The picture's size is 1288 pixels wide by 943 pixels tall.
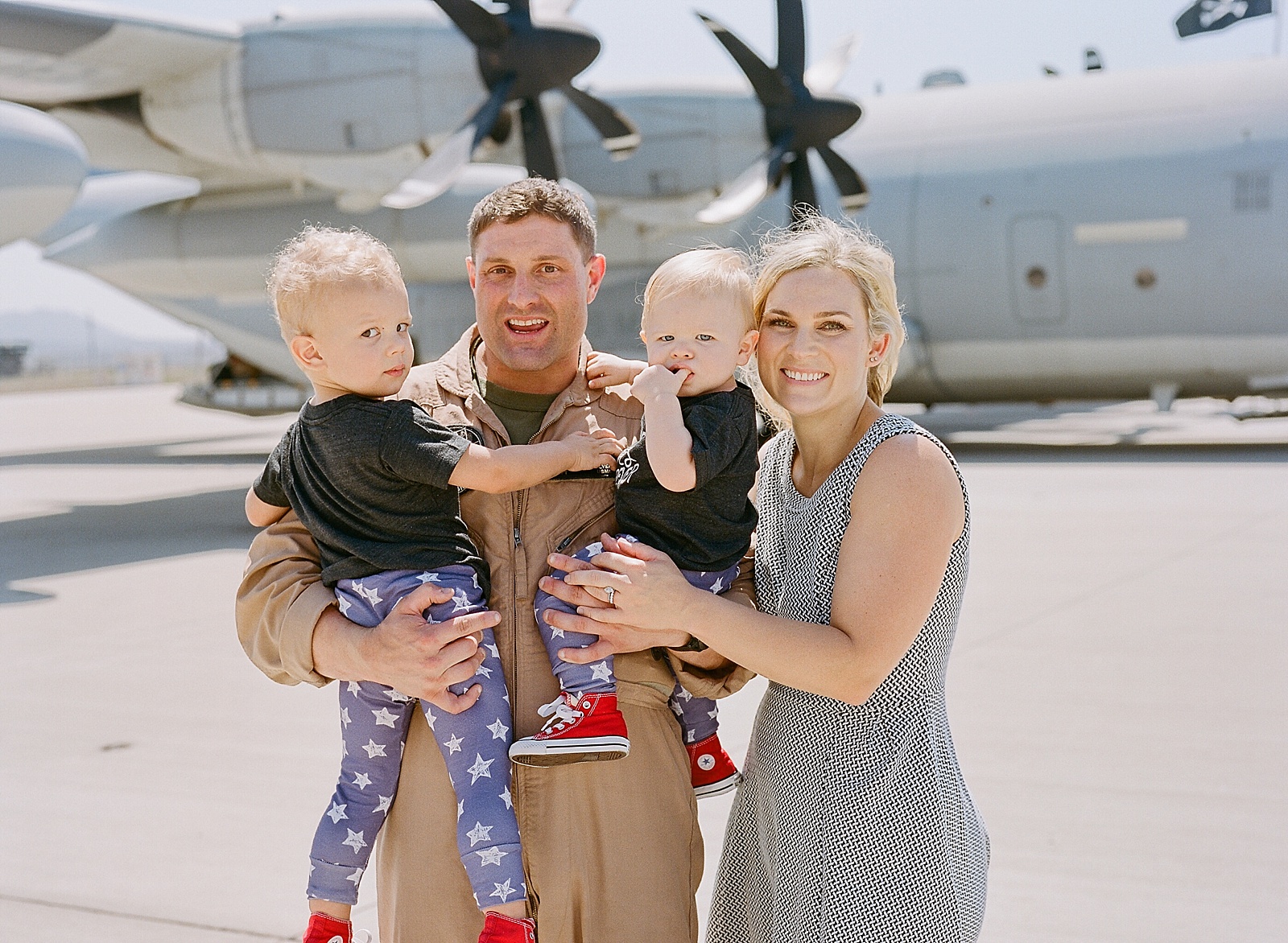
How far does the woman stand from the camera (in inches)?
77.1

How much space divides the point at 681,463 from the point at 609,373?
41cm

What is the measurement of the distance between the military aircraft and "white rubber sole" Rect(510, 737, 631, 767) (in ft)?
30.1

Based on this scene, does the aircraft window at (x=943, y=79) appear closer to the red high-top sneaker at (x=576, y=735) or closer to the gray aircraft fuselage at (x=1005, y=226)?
the gray aircraft fuselage at (x=1005, y=226)

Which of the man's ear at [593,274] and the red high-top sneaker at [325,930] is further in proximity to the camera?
the man's ear at [593,274]

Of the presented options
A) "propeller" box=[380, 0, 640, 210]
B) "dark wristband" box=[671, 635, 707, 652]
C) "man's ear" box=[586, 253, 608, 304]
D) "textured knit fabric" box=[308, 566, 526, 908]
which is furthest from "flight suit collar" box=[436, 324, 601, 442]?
"propeller" box=[380, 0, 640, 210]

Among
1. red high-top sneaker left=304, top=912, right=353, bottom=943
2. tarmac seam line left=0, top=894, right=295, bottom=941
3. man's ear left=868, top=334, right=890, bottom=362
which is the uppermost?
man's ear left=868, top=334, right=890, bottom=362

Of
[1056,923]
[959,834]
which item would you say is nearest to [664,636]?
[959,834]

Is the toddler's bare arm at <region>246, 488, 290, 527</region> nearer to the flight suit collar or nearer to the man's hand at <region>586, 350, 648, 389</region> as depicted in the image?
the flight suit collar

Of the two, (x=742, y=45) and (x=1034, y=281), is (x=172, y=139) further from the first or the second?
(x=1034, y=281)

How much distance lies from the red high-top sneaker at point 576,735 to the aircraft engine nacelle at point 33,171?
970cm

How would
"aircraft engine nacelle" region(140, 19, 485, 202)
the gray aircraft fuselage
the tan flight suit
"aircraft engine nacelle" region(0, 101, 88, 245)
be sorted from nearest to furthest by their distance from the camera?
the tan flight suit, "aircraft engine nacelle" region(0, 101, 88, 245), "aircraft engine nacelle" region(140, 19, 485, 202), the gray aircraft fuselage

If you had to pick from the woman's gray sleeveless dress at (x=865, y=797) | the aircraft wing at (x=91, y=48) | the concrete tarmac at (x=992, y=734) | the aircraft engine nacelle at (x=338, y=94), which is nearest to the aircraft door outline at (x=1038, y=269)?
the concrete tarmac at (x=992, y=734)

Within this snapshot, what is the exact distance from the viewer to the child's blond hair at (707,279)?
2107mm

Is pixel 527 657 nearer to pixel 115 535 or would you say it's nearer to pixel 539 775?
pixel 539 775
